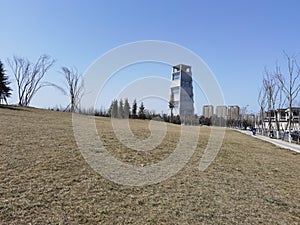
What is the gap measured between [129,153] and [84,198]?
2.51 m

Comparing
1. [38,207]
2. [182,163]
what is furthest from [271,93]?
[38,207]

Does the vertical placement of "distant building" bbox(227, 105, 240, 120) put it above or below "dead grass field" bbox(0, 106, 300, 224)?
above

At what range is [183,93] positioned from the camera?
1056 inches

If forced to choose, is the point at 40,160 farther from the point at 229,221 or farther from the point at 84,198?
the point at 229,221

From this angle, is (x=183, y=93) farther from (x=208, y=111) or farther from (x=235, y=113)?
(x=235, y=113)

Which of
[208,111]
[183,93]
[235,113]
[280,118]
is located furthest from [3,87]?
[235,113]

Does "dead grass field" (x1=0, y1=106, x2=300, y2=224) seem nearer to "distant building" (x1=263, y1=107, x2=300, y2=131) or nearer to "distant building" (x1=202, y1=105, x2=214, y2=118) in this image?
"distant building" (x1=263, y1=107, x2=300, y2=131)

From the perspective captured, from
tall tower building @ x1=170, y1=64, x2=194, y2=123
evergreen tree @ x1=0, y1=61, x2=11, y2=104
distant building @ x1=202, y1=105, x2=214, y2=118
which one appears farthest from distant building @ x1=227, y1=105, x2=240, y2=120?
evergreen tree @ x1=0, y1=61, x2=11, y2=104

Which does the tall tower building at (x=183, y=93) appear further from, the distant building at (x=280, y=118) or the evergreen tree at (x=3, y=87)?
the evergreen tree at (x=3, y=87)

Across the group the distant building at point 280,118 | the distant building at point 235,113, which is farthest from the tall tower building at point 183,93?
the distant building at point 235,113

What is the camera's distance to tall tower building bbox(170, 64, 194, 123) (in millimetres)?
24041

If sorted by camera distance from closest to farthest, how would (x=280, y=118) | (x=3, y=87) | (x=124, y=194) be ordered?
(x=124, y=194), (x=3, y=87), (x=280, y=118)

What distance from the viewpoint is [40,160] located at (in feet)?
15.0

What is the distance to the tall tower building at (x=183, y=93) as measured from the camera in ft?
78.9
